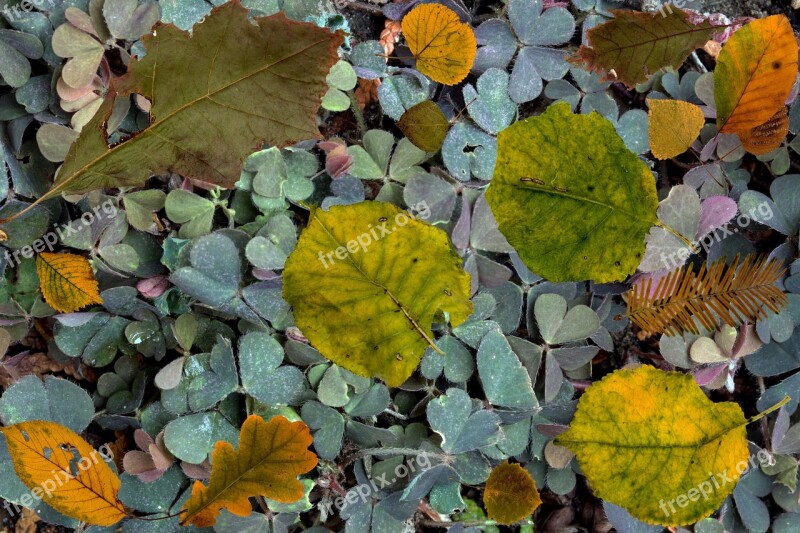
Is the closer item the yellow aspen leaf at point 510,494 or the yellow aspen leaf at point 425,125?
the yellow aspen leaf at point 510,494

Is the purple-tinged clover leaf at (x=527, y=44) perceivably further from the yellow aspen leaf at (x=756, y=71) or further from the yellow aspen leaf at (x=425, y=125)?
the yellow aspen leaf at (x=756, y=71)

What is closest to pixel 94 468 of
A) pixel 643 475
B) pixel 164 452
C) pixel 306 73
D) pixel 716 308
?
pixel 164 452

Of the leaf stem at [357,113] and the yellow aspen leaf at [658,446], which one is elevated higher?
the leaf stem at [357,113]

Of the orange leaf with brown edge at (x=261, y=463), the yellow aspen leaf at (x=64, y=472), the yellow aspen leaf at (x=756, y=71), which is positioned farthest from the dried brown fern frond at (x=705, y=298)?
the yellow aspen leaf at (x=64, y=472)

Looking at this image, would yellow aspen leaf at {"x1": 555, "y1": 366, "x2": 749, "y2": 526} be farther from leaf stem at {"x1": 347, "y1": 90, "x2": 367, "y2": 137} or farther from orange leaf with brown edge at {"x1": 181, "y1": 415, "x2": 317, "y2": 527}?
leaf stem at {"x1": 347, "y1": 90, "x2": 367, "y2": 137}

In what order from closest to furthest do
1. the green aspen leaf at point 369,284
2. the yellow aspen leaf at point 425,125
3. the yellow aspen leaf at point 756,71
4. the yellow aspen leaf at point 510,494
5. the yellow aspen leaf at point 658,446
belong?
the green aspen leaf at point 369,284 → the yellow aspen leaf at point 658,446 → the yellow aspen leaf at point 510,494 → the yellow aspen leaf at point 756,71 → the yellow aspen leaf at point 425,125

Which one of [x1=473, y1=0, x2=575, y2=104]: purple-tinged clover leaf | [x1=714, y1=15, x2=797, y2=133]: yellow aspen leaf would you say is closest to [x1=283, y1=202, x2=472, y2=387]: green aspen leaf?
[x1=473, y1=0, x2=575, y2=104]: purple-tinged clover leaf

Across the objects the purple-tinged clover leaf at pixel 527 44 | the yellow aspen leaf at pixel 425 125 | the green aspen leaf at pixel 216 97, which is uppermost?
the green aspen leaf at pixel 216 97

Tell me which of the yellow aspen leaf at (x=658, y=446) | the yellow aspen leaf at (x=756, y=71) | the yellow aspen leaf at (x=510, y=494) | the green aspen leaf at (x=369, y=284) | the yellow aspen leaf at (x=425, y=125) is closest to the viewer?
the green aspen leaf at (x=369, y=284)
